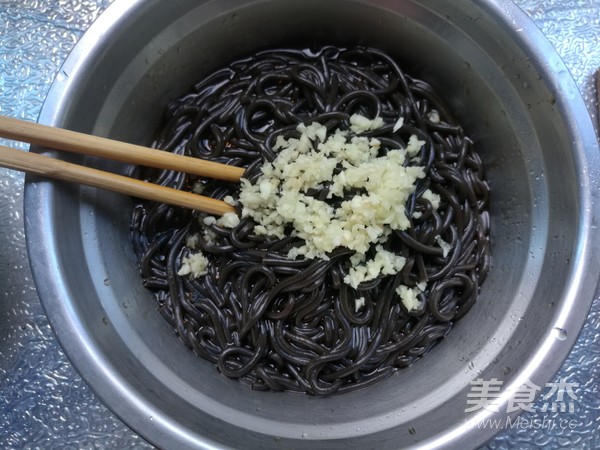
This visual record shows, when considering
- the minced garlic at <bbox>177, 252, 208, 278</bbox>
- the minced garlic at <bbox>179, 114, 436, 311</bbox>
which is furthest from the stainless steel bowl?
the minced garlic at <bbox>179, 114, 436, 311</bbox>

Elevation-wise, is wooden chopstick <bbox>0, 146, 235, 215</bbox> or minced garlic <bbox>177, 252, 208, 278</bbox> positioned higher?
wooden chopstick <bbox>0, 146, 235, 215</bbox>

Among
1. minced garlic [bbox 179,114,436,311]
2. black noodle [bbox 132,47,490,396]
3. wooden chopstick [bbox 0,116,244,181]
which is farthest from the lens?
black noodle [bbox 132,47,490,396]

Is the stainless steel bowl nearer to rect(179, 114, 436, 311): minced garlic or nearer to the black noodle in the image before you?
the black noodle

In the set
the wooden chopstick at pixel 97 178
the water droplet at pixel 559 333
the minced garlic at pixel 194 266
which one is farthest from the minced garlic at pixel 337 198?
the water droplet at pixel 559 333

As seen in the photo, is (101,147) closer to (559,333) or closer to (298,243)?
(298,243)

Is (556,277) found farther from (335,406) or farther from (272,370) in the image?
(272,370)

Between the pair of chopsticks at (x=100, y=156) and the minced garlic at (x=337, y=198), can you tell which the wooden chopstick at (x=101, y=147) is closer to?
the pair of chopsticks at (x=100, y=156)

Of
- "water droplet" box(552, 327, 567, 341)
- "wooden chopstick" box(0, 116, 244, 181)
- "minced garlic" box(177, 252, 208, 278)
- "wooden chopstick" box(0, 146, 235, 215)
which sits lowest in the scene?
"minced garlic" box(177, 252, 208, 278)

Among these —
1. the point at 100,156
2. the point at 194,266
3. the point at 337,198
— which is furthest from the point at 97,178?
the point at 337,198
